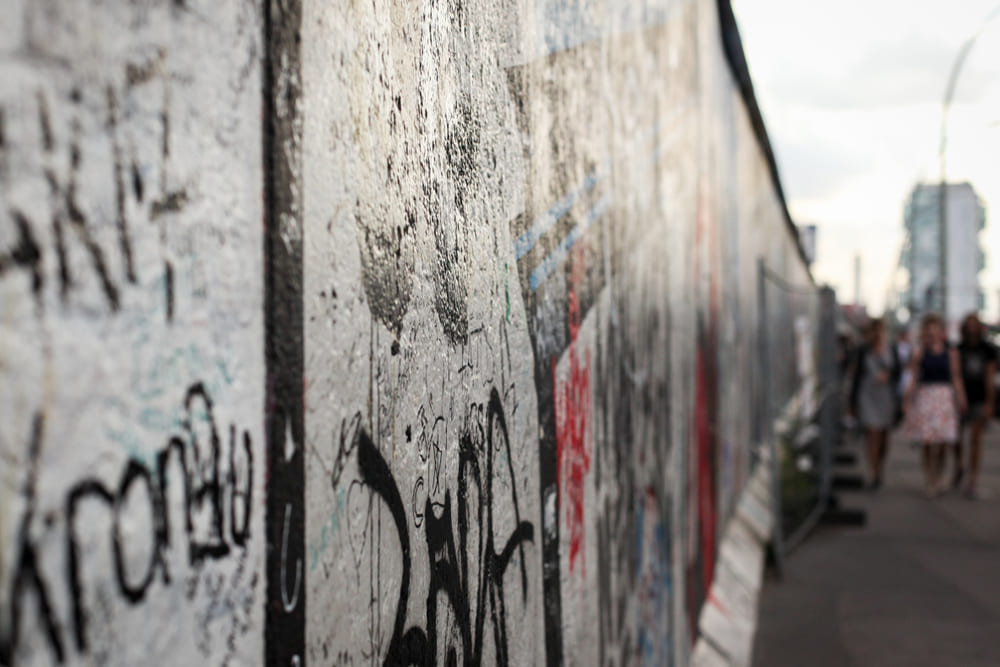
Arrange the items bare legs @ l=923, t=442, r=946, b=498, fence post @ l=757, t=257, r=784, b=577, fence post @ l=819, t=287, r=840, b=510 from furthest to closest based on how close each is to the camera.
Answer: bare legs @ l=923, t=442, r=946, b=498 < fence post @ l=819, t=287, r=840, b=510 < fence post @ l=757, t=257, r=784, b=577

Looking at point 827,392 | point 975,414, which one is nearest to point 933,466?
point 975,414

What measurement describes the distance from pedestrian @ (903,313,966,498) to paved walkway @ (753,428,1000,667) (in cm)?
64

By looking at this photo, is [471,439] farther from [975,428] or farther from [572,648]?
[975,428]

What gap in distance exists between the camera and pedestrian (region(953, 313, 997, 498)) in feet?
33.4

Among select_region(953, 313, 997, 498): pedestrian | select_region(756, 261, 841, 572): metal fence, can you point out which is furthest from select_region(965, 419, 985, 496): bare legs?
select_region(756, 261, 841, 572): metal fence

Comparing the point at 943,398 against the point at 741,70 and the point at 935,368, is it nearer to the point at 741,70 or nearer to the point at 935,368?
the point at 935,368

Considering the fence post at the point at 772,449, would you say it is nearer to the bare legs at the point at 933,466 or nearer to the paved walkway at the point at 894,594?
the paved walkway at the point at 894,594

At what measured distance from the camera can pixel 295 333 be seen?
98 centimetres

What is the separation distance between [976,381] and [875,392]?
1.10m

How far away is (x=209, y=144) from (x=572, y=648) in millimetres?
1778

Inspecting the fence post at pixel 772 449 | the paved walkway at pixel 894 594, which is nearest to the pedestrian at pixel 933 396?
the paved walkway at pixel 894 594

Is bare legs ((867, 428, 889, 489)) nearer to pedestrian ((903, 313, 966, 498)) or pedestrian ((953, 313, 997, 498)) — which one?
pedestrian ((903, 313, 966, 498))

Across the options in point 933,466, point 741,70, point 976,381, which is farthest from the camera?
point 933,466

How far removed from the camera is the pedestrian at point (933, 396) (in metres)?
10.0
